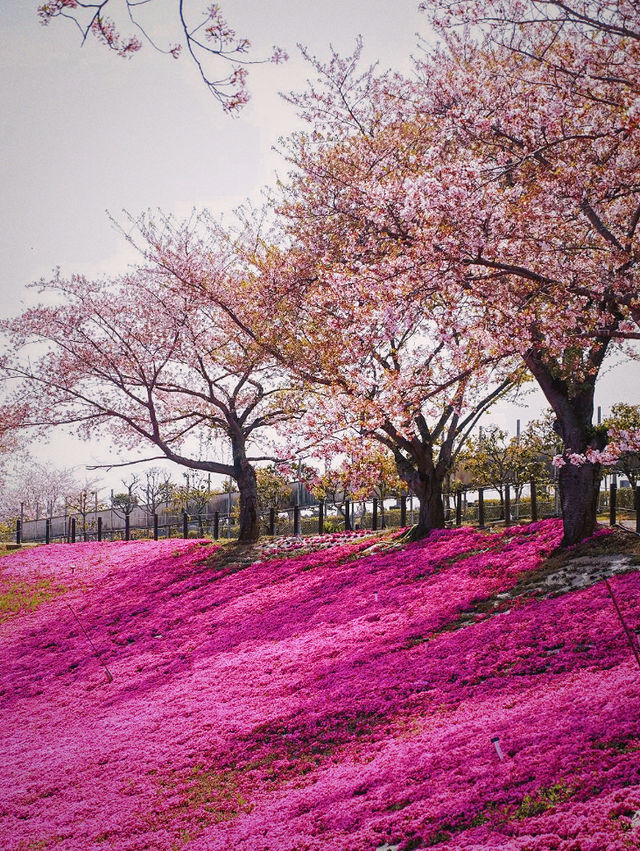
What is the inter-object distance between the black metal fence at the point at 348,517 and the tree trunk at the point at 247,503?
1.58 m

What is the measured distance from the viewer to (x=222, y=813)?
6340 millimetres

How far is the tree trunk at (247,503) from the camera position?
23.2 m

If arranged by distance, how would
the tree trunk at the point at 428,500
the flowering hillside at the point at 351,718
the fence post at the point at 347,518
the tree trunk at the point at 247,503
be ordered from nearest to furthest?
the flowering hillside at the point at 351,718 < the tree trunk at the point at 428,500 < the tree trunk at the point at 247,503 < the fence post at the point at 347,518

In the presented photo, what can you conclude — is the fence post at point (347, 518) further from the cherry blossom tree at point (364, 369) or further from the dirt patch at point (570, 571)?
the dirt patch at point (570, 571)

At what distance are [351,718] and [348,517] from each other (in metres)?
20.3

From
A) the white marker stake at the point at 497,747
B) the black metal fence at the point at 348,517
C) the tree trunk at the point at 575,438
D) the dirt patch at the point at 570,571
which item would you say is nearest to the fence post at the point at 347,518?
the black metal fence at the point at 348,517

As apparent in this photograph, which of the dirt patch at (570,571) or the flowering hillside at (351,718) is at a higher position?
the dirt patch at (570,571)

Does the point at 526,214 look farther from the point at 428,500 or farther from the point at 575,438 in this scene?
the point at 428,500

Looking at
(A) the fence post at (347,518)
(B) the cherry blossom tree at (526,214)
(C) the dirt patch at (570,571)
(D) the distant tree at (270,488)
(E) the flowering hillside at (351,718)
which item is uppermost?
(B) the cherry blossom tree at (526,214)

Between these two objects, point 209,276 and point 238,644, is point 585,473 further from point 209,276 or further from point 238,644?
point 209,276

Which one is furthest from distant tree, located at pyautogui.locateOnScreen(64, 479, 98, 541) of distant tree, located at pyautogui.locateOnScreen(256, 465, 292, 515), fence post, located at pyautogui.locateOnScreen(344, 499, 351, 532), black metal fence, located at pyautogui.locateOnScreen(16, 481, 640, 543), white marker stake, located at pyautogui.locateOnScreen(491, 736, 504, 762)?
white marker stake, located at pyautogui.locateOnScreen(491, 736, 504, 762)

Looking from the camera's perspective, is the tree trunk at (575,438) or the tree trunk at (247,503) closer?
the tree trunk at (575,438)

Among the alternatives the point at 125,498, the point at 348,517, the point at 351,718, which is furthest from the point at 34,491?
the point at 351,718

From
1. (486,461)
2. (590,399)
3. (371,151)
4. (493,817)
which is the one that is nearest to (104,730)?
(493,817)
